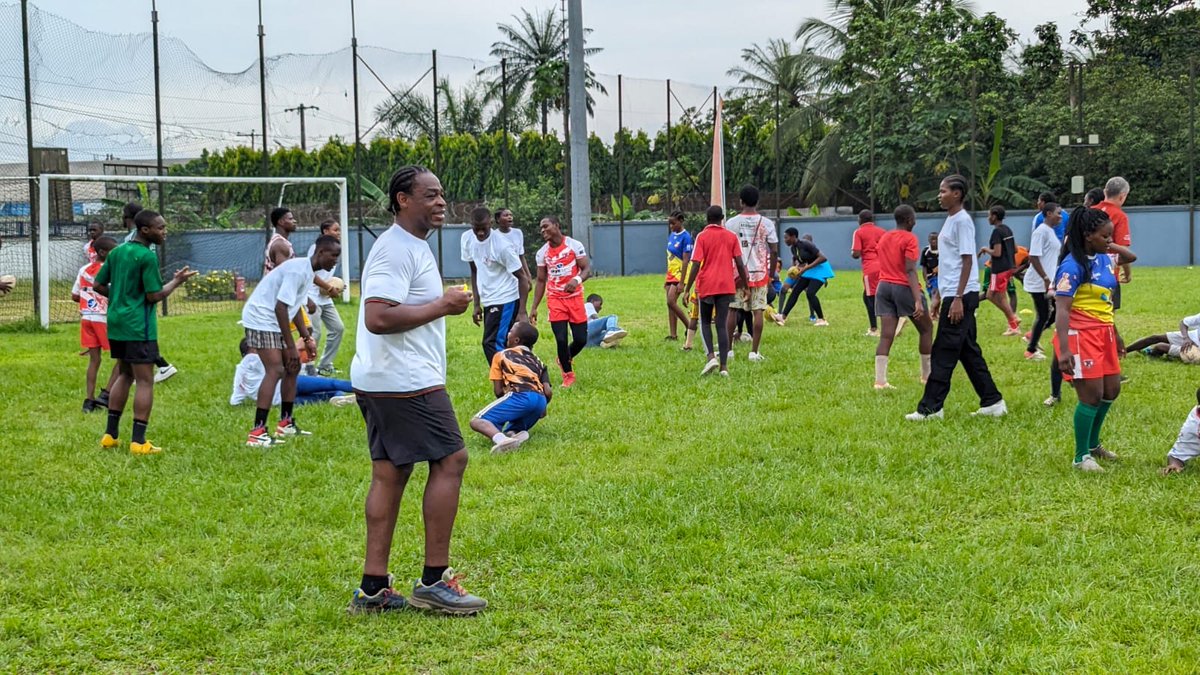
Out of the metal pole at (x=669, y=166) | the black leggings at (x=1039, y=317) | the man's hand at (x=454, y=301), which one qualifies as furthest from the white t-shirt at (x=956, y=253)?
the metal pole at (x=669, y=166)

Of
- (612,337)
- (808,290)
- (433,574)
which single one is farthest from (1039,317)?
(433,574)

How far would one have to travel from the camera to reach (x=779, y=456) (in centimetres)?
755

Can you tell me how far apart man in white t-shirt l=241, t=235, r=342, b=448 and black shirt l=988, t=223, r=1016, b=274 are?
8.12m

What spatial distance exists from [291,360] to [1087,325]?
5.71 meters

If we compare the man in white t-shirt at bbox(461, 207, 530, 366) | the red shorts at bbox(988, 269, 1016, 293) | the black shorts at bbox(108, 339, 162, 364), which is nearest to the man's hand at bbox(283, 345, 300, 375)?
the black shorts at bbox(108, 339, 162, 364)

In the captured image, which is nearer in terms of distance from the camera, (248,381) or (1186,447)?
(1186,447)

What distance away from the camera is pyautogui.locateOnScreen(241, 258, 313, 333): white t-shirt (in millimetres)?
8266

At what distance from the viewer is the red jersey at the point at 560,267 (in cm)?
1102

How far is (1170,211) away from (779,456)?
84.1 feet

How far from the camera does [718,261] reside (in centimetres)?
1138

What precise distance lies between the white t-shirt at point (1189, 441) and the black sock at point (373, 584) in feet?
16.4

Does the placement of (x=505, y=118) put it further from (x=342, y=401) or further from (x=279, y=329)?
(x=279, y=329)

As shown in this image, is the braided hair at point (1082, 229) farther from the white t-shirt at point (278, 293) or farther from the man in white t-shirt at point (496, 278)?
the white t-shirt at point (278, 293)

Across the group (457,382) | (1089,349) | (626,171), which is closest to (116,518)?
(457,382)
